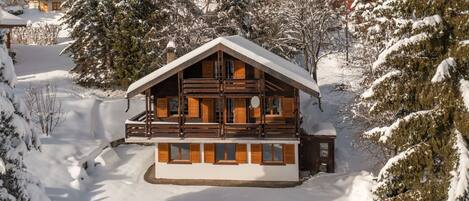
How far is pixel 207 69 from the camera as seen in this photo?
1048 inches

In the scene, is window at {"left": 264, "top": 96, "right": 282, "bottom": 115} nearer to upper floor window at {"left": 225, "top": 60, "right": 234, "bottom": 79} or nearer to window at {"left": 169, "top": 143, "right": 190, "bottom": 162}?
upper floor window at {"left": 225, "top": 60, "right": 234, "bottom": 79}

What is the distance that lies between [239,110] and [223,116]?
0.95m

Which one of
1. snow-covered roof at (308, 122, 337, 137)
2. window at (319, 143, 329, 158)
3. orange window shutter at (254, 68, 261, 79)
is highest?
orange window shutter at (254, 68, 261, 79)

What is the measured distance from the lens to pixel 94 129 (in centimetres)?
3153

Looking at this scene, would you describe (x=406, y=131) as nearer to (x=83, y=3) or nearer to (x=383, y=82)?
(x=383, y=82)

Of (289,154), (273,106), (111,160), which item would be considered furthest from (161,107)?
(289,154)

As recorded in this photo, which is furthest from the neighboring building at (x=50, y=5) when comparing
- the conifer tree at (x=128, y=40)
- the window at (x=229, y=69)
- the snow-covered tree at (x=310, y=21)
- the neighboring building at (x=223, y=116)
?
the window at (x=229, y=69)

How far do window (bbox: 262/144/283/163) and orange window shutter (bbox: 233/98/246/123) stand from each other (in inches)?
72.9

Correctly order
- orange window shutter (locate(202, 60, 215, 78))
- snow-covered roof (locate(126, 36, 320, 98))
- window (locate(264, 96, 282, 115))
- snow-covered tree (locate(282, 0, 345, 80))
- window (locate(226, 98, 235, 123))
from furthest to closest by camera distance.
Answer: snow-covered tree (locate(282, 0, 345, 80)) < window (locate(264, 96, 282, 115)) < window (locate(226, 98, 235, 123)) < orange window shutter (locate(202, 60, 215, 78)) < snow-covered roof (locate(126, 36, 320, 98))

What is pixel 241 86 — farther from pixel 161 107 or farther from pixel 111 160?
pixel 111 160

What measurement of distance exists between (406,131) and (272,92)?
13.1 metres

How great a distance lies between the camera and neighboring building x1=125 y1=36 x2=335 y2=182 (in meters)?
25.1

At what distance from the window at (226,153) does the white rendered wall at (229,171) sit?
1.32 ft

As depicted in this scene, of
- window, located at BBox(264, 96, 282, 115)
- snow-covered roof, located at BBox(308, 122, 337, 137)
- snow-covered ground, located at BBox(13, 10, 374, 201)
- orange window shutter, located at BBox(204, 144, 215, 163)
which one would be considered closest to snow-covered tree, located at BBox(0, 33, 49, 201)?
snow-covered ground, located at BBox(13, 10, 374, 201)
